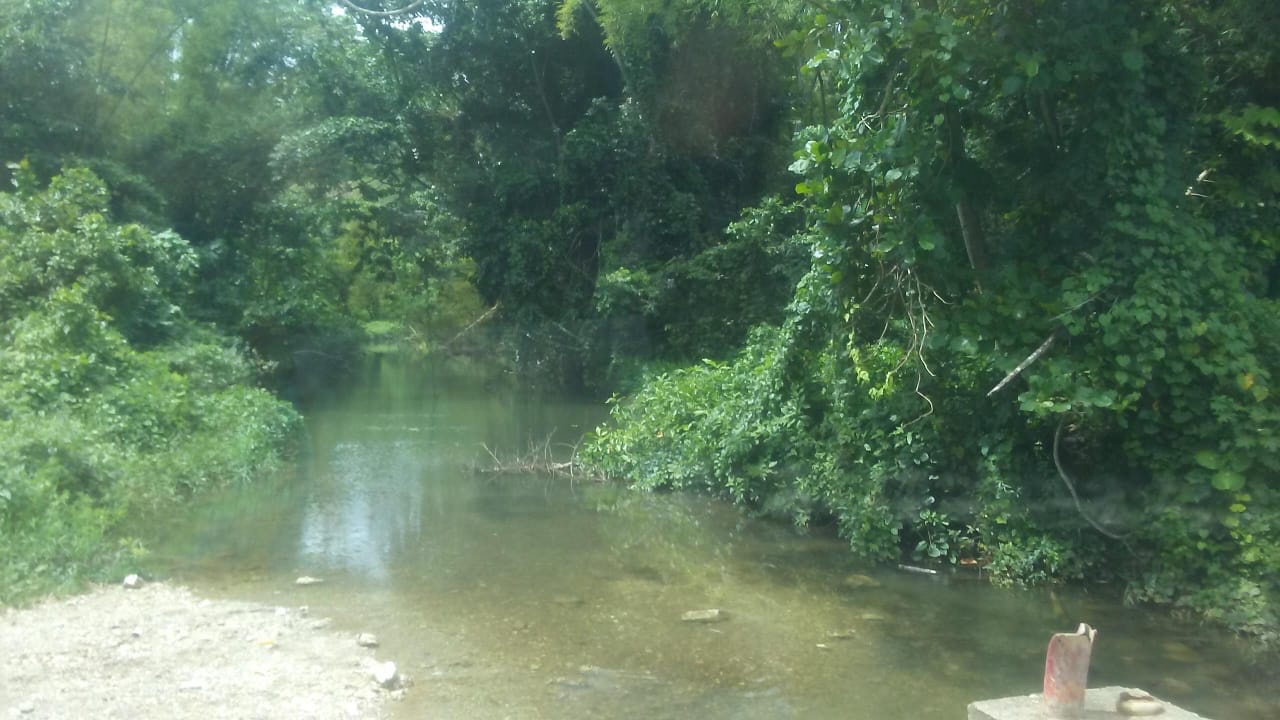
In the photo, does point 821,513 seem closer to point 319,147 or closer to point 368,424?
point 368,424

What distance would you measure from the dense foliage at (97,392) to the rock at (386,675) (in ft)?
9.95

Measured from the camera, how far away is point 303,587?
8.99 m

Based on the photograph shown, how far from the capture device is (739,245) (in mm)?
19016

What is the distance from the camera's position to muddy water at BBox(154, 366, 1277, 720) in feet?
22.1

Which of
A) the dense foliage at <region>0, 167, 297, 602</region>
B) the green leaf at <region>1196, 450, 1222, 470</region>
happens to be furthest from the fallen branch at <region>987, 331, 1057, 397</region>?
the dense foliage at <region>0, 167, 297, 602</region>

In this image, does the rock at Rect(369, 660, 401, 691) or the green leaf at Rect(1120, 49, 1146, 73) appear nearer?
the rock at Rect(369, 660, 401, 691)

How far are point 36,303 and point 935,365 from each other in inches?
471

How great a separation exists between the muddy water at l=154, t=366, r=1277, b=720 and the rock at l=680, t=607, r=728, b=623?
7 centimetres

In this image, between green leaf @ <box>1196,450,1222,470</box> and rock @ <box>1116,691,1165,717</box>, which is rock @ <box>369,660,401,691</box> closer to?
rock @ <box>1116,691,1165,717</box>

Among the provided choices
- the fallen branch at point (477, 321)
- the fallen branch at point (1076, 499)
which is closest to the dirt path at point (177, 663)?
the fallen branch at point (1076, 499)

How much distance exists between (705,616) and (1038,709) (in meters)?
4.14

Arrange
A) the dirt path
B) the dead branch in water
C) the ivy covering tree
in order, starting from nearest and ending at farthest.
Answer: the dirt path → the ivy covering tree → the dead branch in water

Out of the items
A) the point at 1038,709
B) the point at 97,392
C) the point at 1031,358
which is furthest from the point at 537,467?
the point at 1038,709

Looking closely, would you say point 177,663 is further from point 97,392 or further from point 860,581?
point 97,392
